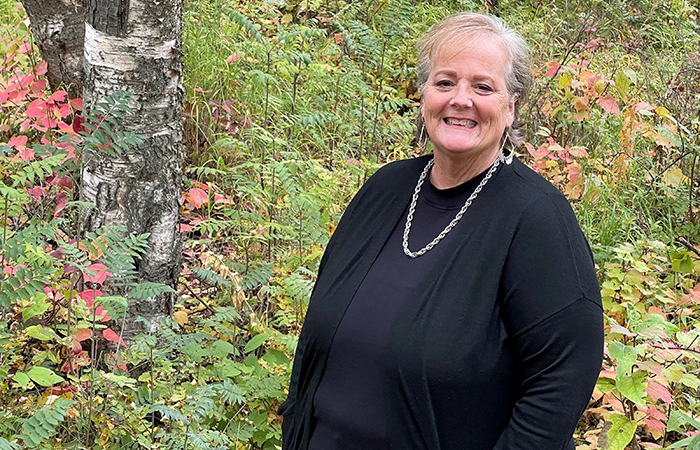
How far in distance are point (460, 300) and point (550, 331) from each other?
0.24 m

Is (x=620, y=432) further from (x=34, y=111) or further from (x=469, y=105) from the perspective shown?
(x=34, y=111)

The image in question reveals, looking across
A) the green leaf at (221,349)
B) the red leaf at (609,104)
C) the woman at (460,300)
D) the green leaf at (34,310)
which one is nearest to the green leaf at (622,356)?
the woman at (460,300)

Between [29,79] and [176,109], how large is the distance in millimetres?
1448

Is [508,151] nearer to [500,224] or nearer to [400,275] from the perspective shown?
[500,224]

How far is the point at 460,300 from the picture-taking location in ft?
5.70

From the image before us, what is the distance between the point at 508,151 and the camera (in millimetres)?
2088

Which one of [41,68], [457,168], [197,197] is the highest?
[457,168]

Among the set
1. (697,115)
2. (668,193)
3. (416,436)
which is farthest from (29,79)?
(697,115)

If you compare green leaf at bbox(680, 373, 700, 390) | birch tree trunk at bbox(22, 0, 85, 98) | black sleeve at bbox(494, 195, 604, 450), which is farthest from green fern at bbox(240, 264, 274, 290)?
birch tree trunk at bbox(22, 0, 85, 98)

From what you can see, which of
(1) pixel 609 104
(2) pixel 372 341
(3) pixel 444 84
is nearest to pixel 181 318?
(2) pixel 372 341

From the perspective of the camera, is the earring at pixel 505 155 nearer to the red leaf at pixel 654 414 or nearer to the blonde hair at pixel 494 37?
the blonde hair at pixel 494 37

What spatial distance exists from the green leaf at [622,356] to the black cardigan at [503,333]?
1.51ft

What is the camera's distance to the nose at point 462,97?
1920 mm

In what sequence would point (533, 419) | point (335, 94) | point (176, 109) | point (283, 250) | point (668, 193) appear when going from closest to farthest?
point (533, 419)
point (176, 109)
point (283, 250)
point (668, 193)
point (335, 94)
